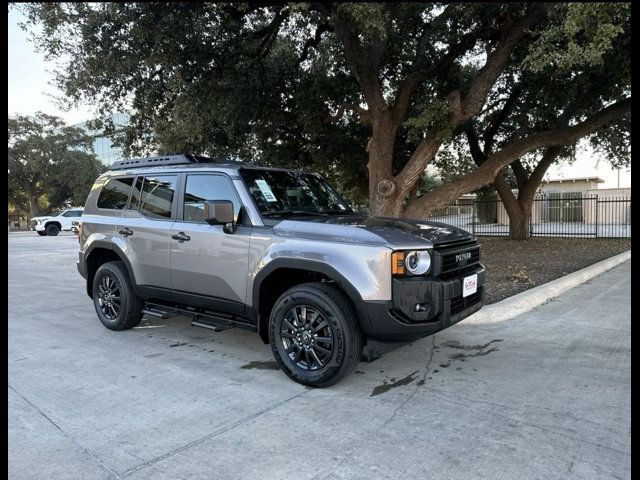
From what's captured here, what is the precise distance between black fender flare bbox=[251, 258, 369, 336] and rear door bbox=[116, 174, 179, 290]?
4.38ft

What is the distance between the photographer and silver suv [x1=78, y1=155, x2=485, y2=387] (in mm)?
3848

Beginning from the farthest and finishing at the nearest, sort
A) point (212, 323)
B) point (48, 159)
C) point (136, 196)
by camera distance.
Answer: point (48, 159) → point (136, 196) → point (212, 323)

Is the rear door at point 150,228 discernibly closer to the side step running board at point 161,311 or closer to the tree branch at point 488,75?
the side step running board at point 161,311

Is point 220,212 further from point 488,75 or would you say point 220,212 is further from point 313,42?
point 313,42

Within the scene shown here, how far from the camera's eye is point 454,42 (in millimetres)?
11477

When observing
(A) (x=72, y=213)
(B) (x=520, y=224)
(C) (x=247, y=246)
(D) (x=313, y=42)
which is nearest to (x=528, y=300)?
(C) (x=247, y=246)

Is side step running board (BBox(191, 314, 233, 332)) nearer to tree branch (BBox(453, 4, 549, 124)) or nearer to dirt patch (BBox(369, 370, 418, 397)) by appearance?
dirt patch (BBox(369, 370, 418, 397))

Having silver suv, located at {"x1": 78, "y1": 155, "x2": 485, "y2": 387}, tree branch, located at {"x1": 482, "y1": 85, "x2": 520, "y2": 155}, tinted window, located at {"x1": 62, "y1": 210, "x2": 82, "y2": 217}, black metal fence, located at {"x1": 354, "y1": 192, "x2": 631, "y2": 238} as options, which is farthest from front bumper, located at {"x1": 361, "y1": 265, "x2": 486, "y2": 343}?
tinted window, located at {"x1": 62, "y1": 210, "x2": 82, "y2": 217}

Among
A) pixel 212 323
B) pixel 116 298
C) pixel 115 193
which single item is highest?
pixel 115 193

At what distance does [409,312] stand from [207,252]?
216 centimetres

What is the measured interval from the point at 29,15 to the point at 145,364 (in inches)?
323

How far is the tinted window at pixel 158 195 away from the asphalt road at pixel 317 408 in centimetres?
152

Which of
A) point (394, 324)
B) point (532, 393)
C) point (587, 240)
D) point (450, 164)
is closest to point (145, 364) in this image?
point (394, 324)

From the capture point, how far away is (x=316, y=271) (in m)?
4.05
